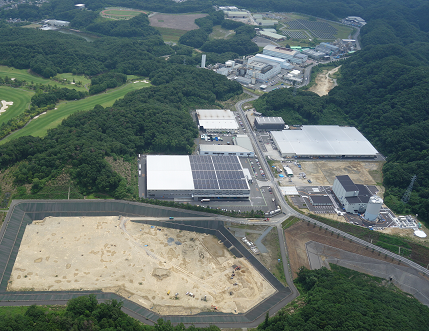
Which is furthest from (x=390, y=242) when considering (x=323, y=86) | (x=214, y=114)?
(x=323, y=86)

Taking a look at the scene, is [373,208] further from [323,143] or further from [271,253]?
[323,143]

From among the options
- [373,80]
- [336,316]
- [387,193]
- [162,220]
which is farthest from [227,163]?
[373,80]

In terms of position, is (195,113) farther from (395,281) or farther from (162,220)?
(395,281)

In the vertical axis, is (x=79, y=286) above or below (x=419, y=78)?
below

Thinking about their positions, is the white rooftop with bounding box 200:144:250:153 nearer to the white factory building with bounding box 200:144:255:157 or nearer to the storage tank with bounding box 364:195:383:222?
the white factory building with bounding box 200:144:255:157

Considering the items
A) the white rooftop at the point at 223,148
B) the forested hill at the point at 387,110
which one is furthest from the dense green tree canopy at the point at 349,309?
the white rooftop at the point at 223,148

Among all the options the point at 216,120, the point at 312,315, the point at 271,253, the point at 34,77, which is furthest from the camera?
the point at 34,77

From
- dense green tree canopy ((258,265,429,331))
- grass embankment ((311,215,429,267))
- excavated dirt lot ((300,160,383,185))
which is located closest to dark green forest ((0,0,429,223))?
excavated dirt lot ((300,160,383,185))
